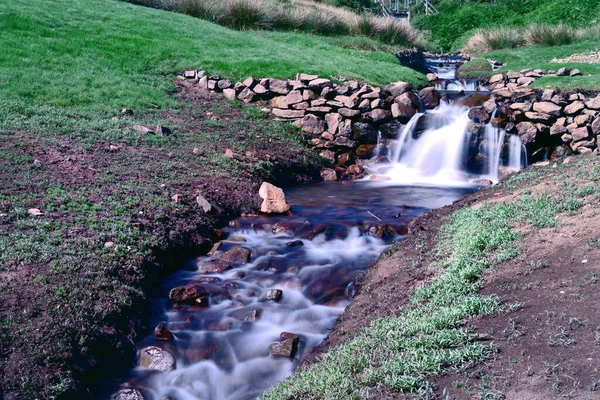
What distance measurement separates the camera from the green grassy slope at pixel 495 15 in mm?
28250

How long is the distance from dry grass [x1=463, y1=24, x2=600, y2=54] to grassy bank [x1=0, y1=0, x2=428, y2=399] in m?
9.27

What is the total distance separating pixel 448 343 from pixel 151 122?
8439mm

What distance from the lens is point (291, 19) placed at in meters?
24.0

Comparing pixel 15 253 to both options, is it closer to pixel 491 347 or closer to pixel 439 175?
pixel 491 347

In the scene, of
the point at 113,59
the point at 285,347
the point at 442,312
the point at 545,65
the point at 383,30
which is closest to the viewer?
the point at 442,312

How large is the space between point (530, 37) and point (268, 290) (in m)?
21.3

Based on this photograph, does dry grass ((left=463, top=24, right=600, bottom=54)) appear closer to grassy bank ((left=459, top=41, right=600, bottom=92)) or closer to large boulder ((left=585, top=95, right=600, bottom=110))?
grassy bank ((left=459, top=41, right=600, bottom=92))

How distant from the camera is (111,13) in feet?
59.1

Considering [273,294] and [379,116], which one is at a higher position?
[379,116]

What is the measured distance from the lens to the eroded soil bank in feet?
16.9

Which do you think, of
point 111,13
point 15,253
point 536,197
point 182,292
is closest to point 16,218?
point 15,253

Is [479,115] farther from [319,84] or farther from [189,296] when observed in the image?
[189,296]

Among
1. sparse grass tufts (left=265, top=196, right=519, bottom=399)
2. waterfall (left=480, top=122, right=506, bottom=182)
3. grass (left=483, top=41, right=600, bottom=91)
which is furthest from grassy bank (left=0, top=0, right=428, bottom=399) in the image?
grass (left=483, top=41, right=600, bottom=91)

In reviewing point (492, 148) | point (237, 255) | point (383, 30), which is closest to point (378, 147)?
point (492, 148)
